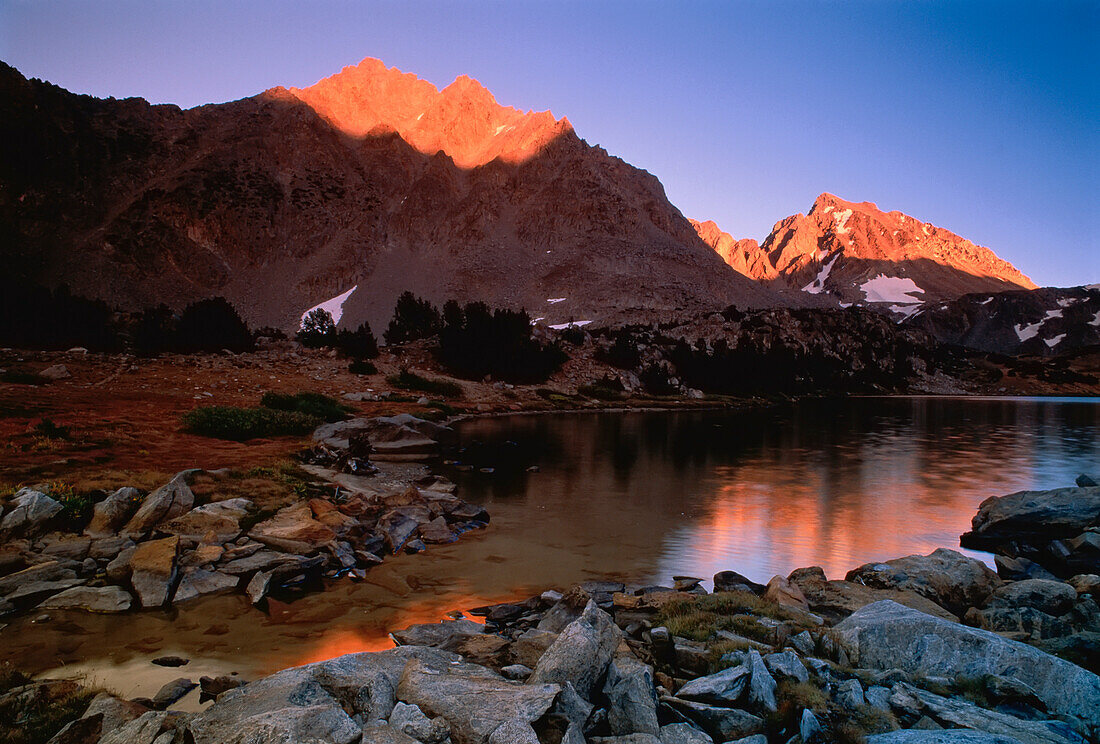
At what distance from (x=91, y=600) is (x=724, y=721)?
31.5ft

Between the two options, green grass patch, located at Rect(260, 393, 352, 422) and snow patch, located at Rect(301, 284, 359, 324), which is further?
snow patch, located at Rect(301, 284, 359, 324)

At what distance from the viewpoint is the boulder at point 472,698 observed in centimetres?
478

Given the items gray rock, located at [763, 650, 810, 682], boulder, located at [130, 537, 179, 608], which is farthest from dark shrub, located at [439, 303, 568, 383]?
gray rock, located at [763, 650, 810, 682]

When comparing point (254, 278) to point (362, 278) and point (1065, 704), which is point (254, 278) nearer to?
point (362, 278)

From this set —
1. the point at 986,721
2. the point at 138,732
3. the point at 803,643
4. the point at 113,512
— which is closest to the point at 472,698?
the point at 138,732

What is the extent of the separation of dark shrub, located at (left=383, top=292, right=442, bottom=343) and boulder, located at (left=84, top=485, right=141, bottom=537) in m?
57.1

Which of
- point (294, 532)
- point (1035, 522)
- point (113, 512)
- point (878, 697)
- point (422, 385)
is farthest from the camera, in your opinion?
point (422, 385)

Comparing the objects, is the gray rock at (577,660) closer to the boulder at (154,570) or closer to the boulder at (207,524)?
the boulder at (154,570)

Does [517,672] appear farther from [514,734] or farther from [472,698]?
[514,734]

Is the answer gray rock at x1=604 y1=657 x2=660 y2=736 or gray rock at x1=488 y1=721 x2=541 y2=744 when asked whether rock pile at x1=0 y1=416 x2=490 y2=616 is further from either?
gray rock at x1=604 y1=657 x2=660 y2=736

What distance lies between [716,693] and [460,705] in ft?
8.17

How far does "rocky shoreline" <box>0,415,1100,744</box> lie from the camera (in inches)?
193

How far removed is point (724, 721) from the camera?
5.12 meters

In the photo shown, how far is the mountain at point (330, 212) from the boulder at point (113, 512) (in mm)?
109078
